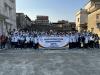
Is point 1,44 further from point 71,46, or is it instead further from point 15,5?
point 15,5

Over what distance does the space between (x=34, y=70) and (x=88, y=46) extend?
740 inches

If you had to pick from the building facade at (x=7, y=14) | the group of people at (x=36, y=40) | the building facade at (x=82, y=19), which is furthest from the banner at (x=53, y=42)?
the building facade at (x=82, y=19)

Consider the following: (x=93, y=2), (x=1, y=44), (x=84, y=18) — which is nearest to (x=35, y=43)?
(x=1, y=44)

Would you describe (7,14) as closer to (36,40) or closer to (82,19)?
(36,40)

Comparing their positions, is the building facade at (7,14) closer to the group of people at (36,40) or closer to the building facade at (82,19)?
the group of people at (36,40)

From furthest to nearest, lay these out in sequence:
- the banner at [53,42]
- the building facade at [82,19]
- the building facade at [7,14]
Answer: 1. the building facade at [82,19]
2. the building facade at [7,14]
3. the banner at [53,42]

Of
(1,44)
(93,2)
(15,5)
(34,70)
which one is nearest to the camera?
(34,70)

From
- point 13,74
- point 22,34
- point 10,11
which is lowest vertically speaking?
point 13,74

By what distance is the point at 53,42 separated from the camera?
33.8 m

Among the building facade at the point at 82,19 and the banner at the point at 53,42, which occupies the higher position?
the building facade at the point at 82,19

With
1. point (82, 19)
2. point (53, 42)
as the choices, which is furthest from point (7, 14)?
point (82, 19)

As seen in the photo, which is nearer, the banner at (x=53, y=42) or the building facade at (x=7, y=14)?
the banner at (x=53, y=42)

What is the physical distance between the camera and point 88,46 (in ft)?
113

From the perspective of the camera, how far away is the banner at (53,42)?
33844mm
